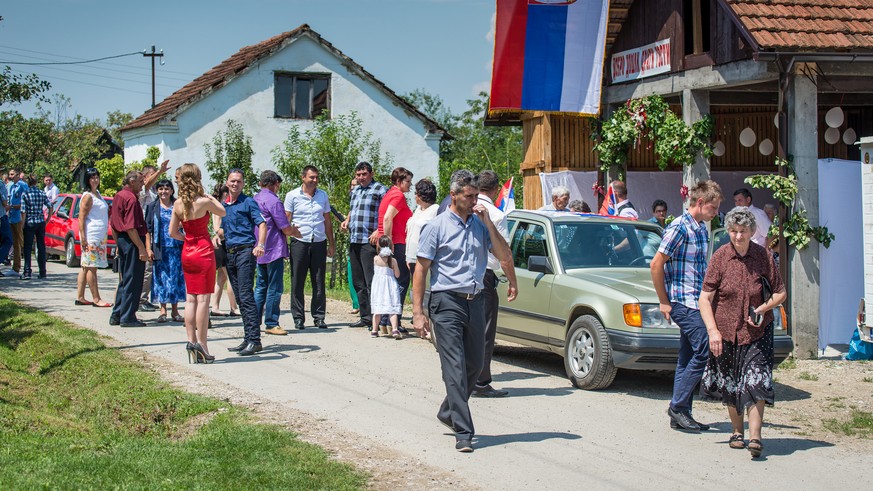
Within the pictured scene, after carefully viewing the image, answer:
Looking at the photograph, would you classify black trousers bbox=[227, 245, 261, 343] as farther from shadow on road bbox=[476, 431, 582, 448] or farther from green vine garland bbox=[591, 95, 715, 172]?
green vine garland bbox=[591, 95, 715, 172]

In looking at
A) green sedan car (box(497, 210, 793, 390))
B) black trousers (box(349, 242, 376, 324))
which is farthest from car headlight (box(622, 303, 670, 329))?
black trousers (box(349, 242, 376, 324))

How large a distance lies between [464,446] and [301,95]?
29896 mm

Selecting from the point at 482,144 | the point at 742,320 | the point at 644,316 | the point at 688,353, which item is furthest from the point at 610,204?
the point at 482,144

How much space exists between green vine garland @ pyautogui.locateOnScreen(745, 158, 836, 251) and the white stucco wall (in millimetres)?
24138

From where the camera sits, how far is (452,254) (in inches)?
299

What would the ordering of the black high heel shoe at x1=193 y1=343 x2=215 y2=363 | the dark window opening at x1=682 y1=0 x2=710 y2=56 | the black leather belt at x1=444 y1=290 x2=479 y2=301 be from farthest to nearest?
1. the dark window opening at x1=682 y1=0 x2=710 y2=56
2. the black high heel shoe at x1=193 y1=343 x2=215 y2=363
3. the black leather belt at x1=444 y1=290 x2=479 y2=301

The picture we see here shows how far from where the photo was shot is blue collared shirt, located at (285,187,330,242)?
13492mm

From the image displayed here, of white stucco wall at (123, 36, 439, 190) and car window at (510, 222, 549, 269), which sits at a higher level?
white stucco wall at (123, 36, 439, 190)

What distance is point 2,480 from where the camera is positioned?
5.76 meters

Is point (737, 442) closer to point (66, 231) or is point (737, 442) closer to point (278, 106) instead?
point (66, 231)

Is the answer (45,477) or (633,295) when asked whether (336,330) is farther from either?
(45,477)

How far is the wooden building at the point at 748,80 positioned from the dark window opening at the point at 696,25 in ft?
0.05

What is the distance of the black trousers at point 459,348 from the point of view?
Answer: 23.9ft

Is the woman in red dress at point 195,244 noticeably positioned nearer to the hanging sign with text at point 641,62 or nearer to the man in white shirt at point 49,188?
the hanging sign with text at point 641,62
